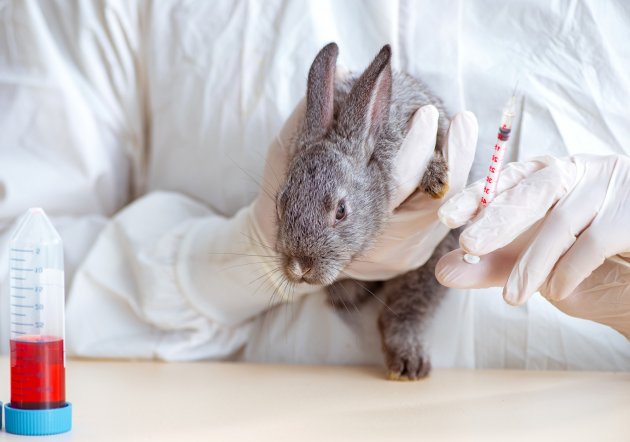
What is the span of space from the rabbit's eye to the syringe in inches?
8.6

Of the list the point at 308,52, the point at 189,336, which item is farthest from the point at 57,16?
the point at 189,336

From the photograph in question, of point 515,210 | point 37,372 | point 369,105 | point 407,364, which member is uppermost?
point 369,105

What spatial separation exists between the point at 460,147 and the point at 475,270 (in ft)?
0.72

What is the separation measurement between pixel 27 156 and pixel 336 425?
110 centimetres

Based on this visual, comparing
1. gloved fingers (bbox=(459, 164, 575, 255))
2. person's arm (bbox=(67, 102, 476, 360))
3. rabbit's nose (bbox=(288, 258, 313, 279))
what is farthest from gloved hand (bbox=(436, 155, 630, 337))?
person's arm (bbox=(67, 102, 476, 360))

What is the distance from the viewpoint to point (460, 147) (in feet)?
4.51

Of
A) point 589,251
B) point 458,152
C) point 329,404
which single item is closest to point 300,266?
point 329,404

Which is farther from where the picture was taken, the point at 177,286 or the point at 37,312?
the point at 177,286

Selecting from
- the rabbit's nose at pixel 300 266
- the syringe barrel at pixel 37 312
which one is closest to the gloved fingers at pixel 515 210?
the rabbit's nose at pixel 300 266

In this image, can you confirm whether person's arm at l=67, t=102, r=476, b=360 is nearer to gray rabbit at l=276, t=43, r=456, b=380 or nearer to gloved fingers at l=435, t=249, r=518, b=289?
gray rabbit at l=276, t=43, r=456, b=380

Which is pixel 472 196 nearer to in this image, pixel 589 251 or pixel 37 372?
pixel 589 251

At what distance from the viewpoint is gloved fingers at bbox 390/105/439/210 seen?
4.48 ft

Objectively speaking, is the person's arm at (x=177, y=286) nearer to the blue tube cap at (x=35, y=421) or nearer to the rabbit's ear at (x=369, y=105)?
the rabbit's ear at (x=369, y=105)

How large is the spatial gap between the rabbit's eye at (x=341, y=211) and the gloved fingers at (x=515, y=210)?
0.70 ft
